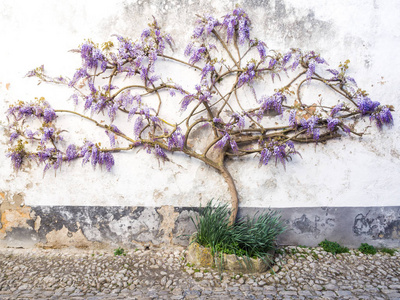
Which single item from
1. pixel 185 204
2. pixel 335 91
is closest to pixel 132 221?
pixel 185 204

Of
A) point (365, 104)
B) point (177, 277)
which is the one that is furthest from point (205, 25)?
point (177, 277)

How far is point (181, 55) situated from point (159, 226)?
6.86ft

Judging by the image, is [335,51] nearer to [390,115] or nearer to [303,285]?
[390,115]

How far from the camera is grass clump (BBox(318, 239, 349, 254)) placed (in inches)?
137

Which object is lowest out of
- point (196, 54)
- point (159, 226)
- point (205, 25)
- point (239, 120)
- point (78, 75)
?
point (159, 226)

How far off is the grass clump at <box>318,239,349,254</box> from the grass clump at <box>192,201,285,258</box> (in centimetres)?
61

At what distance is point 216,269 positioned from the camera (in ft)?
10.1

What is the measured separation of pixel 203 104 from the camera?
3561 mm

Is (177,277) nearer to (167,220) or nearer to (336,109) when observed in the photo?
(167,220)

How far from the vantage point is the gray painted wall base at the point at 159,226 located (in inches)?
141

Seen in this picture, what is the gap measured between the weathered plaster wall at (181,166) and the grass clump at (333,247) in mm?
95

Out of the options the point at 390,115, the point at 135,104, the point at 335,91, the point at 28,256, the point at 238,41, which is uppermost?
the point at 238,41

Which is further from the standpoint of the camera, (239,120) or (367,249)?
(367,249)

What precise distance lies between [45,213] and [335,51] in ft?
13.2
